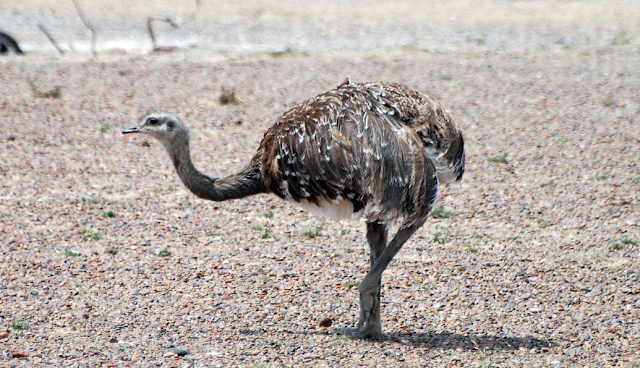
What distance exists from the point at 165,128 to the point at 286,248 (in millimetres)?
1658

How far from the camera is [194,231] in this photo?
6.72 metres

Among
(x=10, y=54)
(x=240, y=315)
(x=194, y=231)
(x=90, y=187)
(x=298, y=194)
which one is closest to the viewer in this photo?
(x=298, y=194)

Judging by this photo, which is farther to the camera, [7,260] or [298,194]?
[7,260]

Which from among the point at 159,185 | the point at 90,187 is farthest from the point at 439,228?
the point at 90,187

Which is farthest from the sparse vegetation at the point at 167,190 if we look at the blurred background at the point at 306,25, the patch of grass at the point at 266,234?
the blurred background at the point at 306,25

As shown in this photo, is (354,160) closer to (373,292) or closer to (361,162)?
(361,162)

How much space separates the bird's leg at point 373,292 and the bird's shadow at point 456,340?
82 mm

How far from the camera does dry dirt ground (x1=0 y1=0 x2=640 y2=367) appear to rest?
4.70 m

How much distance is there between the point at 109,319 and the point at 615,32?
15476 millimetres

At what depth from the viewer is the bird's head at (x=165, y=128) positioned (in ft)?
16.6

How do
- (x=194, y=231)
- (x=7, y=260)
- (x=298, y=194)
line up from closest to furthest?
1. (x=298, y=194)
2. (x=7, y=260)
3. (x=194, y=231)

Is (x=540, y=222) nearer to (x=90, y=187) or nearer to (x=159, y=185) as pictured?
(x=159, y=185)

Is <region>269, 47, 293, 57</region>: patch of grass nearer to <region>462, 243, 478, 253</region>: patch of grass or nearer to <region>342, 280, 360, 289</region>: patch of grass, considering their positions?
<region>462, 243, 478, 253</region>: patch of grass

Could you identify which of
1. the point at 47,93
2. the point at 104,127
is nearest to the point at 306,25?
the point at 47,93
